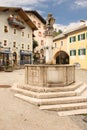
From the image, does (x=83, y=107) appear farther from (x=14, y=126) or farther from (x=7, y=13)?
(x=7, y=13)

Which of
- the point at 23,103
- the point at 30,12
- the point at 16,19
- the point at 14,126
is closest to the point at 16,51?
the point at 16,19

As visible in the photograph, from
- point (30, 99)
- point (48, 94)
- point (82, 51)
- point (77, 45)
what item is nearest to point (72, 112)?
point (48, 94)

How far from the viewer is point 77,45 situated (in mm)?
39031

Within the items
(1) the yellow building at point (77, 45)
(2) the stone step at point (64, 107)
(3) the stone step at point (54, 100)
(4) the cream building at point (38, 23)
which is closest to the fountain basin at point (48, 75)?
(3) the stone step at point (54, 100)

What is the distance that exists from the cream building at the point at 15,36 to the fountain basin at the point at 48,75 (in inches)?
1017

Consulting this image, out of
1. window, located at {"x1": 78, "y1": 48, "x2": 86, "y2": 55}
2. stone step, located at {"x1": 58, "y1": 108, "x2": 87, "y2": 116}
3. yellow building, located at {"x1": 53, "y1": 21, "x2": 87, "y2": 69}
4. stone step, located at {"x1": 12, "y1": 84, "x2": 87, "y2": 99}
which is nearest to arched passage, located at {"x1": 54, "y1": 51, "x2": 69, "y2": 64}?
yellow building, located at {"x1": 53, "y1": 21, "x2": 87, "y2": 69}

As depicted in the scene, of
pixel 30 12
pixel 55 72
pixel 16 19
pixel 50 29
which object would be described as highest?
pixel 30 12

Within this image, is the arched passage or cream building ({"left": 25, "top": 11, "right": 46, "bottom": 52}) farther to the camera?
cream building ({"left": 25, "top": 11, "right": 46, "bottom": 52})

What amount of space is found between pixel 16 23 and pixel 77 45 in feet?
40.6

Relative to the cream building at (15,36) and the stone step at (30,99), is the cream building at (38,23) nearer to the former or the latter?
the cream building at (15,36)

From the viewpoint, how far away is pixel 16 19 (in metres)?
40.3

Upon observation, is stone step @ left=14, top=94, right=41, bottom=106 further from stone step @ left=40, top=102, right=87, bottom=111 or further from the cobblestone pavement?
stone step @ left=40, top=102, right=87, bottom=111

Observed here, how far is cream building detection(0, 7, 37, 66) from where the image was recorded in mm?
38250

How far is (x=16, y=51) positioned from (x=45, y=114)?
3314cm
